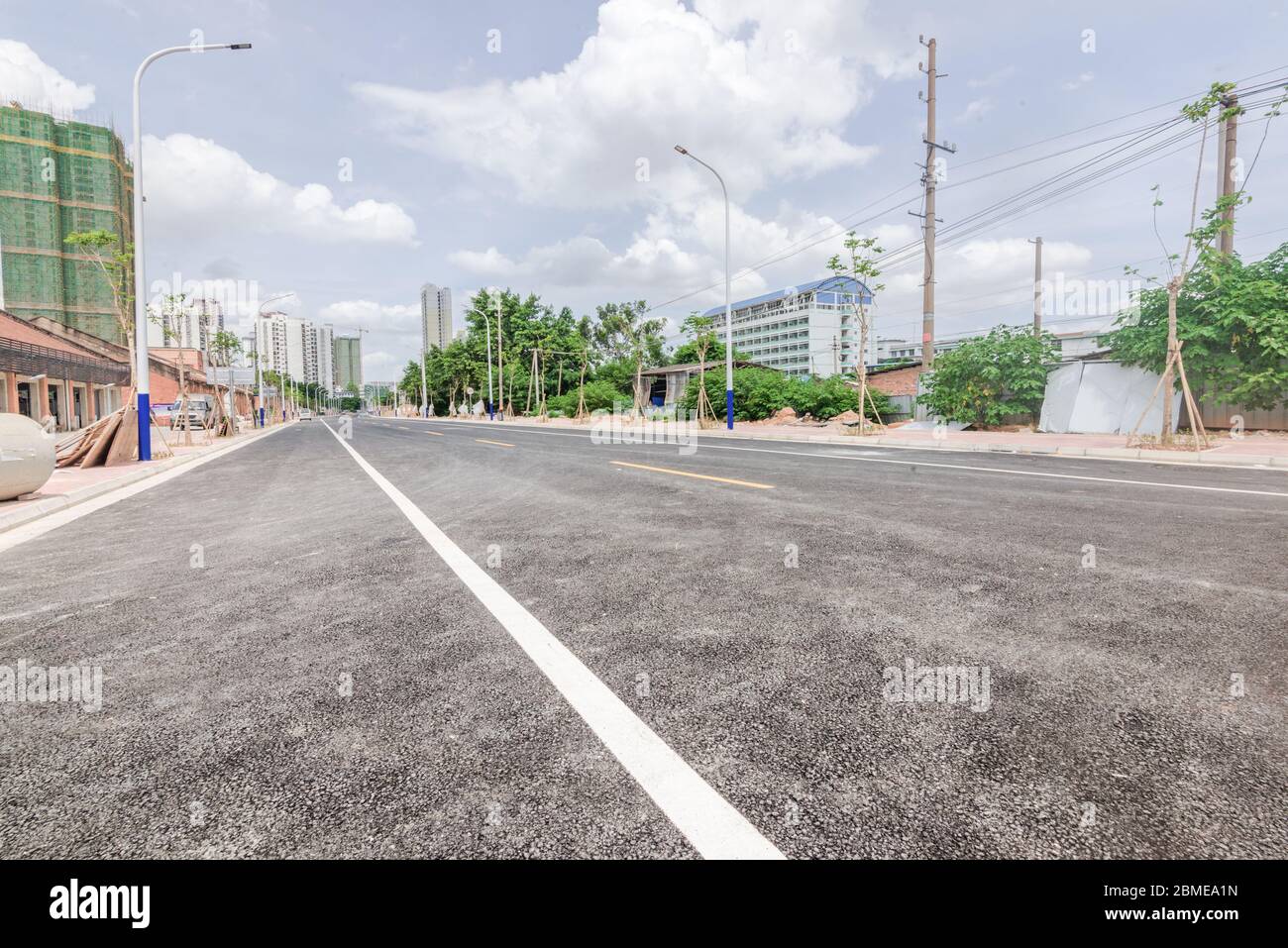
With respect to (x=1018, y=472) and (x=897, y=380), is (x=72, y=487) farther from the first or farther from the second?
(x=897, y=380)

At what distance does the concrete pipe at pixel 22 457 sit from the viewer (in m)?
7.45

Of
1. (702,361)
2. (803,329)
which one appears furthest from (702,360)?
(803,329)

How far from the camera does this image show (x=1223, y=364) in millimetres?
16531

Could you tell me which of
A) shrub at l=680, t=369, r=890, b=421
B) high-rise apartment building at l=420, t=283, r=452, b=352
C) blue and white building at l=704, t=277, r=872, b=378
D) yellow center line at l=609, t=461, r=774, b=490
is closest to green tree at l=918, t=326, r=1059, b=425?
shrub at l=680, t=369, r=890, b=421

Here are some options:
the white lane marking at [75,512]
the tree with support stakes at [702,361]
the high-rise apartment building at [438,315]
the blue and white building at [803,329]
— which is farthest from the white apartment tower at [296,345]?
the white lane marking at [75,512]

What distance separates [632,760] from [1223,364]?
825 inches

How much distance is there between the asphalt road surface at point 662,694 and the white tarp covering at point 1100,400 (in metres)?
16.4

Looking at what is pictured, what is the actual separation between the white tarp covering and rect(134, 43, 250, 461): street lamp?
23.6 meters

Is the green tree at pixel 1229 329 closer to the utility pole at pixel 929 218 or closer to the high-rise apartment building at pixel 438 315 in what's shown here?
the utility pole at pixel 929 218

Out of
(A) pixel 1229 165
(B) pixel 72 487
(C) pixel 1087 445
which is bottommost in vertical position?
(B) pixel 72 487

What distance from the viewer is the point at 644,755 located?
198cm

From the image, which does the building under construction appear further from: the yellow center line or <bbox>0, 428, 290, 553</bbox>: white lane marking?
the yellow center line

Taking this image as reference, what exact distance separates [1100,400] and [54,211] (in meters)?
82.1
